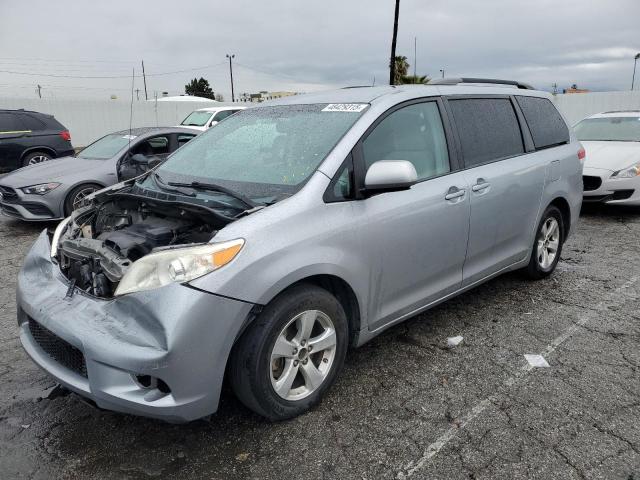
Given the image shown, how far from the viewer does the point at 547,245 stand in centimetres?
471

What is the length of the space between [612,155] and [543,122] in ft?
12.6

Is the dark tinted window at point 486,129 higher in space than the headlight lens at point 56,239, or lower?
higher

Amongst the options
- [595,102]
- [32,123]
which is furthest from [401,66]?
[32,123]

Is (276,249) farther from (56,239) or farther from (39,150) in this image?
(39,150)

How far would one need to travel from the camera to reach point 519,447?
97.5 inches

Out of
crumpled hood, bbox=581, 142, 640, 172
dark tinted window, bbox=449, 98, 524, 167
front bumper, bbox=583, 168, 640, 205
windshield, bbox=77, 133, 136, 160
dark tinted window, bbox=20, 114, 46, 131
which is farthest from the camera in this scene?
dark tinted window, bbox=20, 114, 46, 131

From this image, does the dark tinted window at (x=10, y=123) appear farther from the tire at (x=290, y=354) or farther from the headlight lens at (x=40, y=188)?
the tire at (x=290, y=354)

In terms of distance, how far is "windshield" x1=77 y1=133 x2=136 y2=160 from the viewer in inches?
306

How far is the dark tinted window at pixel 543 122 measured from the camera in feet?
14.3

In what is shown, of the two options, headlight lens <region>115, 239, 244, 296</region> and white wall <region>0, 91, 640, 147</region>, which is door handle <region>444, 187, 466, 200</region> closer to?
headlight lens <region>115, 239, 244, 296</region>

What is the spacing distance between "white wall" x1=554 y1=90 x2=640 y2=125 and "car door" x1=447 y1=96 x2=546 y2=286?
53.0 feet

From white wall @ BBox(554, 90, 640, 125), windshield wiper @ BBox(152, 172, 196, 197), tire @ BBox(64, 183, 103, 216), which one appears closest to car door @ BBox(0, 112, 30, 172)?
tire @ BBox(64, 183, 103, 216)

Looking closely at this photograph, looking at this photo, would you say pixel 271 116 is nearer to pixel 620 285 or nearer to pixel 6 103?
pixel 620 285

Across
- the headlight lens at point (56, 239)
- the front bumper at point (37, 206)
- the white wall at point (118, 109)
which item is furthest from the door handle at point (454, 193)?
the white wall at point (118, 109)
